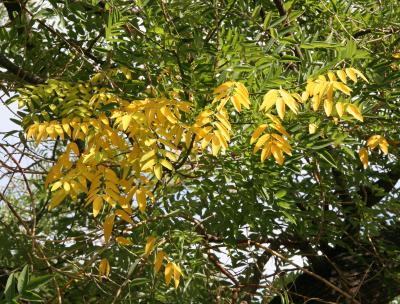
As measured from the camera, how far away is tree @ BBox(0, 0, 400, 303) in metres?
1.97

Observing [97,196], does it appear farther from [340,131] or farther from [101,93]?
[340,131]

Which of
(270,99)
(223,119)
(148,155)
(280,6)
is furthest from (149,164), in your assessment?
(280,6)

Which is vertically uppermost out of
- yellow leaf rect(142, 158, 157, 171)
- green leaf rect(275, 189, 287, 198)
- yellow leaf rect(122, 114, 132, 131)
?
yellow leaf rect(122, 114, 132, 131)

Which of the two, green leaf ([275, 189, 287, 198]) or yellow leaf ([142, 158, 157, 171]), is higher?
yellow leaf ([142, 158, 157, 171])

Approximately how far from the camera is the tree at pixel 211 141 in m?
1.97

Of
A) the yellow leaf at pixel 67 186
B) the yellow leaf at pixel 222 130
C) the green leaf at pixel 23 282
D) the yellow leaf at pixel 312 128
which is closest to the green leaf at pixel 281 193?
the yellow leaf at pixel 312 128

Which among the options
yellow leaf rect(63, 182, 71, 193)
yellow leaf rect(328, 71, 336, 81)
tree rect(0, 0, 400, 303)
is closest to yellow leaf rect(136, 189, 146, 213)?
tree rect(0, 0, 400, 303)

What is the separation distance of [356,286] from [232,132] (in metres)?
1.30

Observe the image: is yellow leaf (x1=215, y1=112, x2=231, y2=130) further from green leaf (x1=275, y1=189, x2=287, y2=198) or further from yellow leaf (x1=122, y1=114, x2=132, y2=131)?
green leaf (x1=275, y1=189, x2=287, y2=198)

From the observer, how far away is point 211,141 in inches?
75.8

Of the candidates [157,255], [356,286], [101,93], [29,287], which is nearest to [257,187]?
[157,255]

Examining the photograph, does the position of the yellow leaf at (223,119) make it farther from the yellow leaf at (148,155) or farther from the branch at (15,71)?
the branch at (15,71)

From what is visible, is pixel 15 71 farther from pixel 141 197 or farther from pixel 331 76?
pixel 331 76

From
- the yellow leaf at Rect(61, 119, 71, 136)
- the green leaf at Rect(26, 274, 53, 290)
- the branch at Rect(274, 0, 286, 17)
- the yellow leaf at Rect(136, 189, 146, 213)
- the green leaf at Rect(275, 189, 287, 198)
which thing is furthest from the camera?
the branch at Rect(274, 0, 286, 17)
